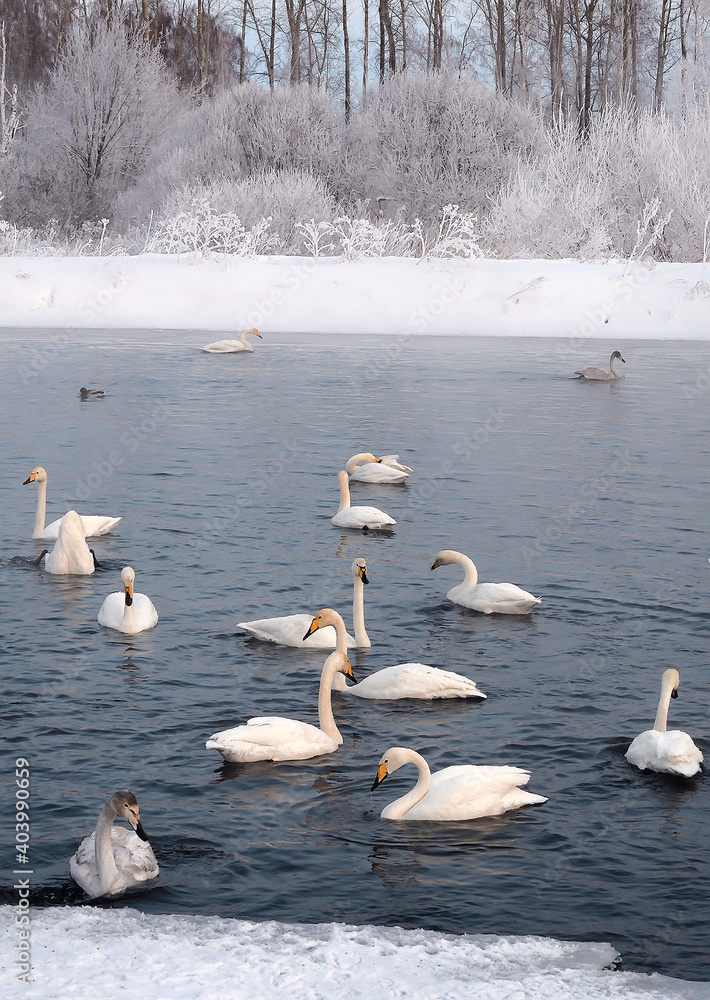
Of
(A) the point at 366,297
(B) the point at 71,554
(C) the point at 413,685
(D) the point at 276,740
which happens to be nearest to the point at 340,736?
(D) the point at 276,740

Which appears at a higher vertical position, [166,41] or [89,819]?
[166,41]

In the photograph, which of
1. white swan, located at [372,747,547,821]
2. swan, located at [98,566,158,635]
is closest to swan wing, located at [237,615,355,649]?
swan, located at [98,566,158,635]

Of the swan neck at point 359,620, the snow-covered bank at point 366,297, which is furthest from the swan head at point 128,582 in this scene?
the snow-covered bank at point 366,297

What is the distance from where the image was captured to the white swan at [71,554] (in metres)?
10.0

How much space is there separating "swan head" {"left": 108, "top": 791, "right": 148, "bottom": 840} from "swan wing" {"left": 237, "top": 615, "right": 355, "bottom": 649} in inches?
116

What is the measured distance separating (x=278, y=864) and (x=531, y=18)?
46.9 meters

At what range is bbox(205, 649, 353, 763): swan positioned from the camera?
668 cm

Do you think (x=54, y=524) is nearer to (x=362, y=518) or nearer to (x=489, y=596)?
(x=362, y=518)

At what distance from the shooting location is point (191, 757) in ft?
22.5

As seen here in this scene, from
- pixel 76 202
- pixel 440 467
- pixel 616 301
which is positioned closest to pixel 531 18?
pixel 76 202

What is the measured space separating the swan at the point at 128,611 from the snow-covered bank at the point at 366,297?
1751cm

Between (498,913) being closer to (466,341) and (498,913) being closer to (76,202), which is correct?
(466,341)

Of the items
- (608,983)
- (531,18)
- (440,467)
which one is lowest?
(608,983)

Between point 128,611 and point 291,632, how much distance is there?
111 cm
